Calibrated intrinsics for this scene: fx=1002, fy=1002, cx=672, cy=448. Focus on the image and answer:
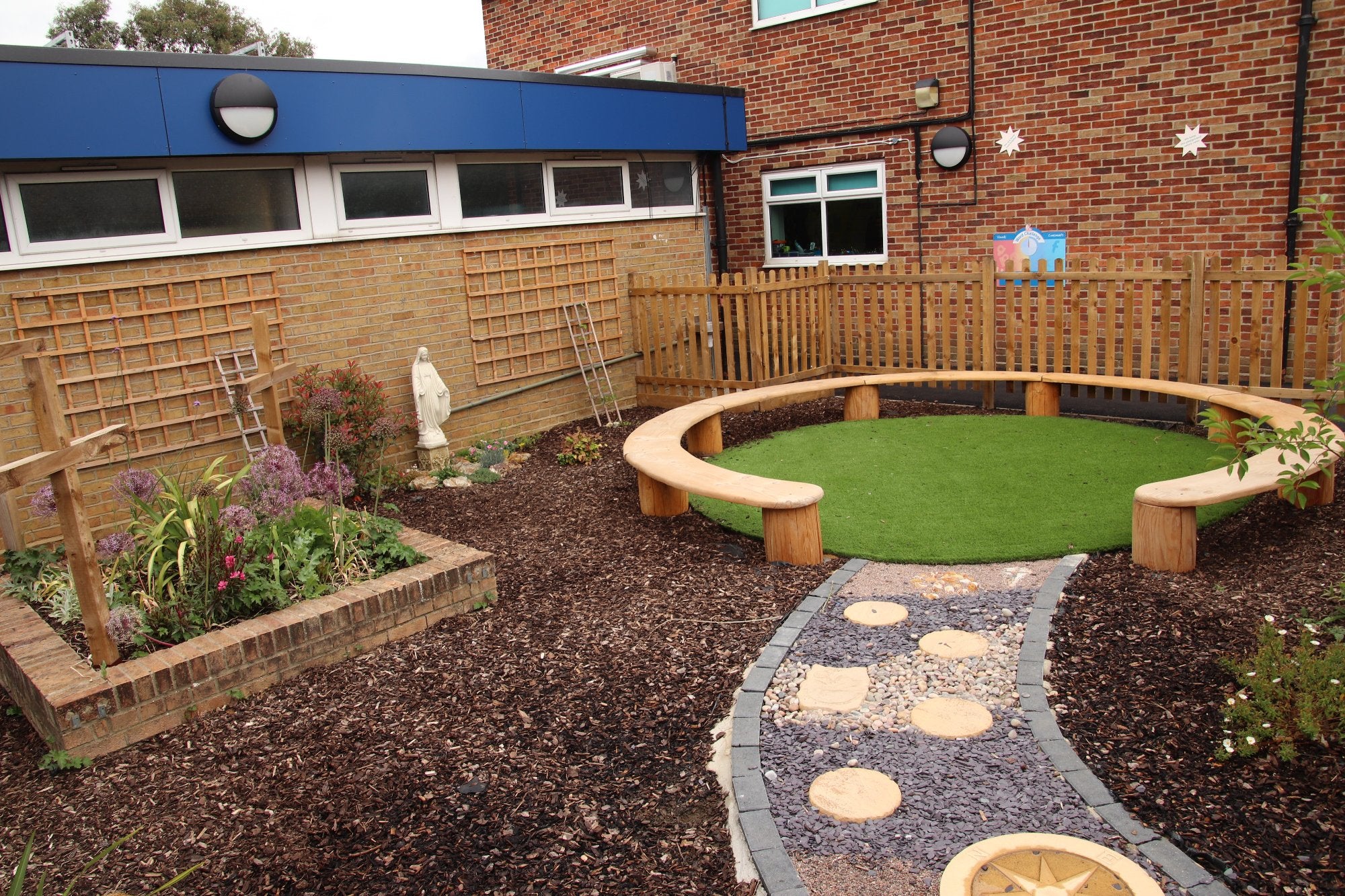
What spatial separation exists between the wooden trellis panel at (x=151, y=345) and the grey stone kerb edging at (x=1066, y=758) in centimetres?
572

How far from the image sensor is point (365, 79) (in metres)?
→ 7.84

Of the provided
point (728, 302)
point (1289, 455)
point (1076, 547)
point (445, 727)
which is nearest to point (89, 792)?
point (445, 727)

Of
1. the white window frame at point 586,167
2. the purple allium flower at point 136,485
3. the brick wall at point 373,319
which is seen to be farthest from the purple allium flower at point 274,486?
the white window frame at point 586,167

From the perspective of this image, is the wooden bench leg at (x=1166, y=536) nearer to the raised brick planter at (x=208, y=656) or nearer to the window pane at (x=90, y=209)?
the raised brick planter at (x=208, y=656)

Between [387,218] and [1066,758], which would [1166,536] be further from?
[387,218]

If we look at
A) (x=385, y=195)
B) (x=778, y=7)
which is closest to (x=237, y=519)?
(x=385, y=195)

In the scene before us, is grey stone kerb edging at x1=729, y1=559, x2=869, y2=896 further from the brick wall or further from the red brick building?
the red brick building

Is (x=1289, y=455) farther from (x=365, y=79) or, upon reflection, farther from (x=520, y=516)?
(x=365, y=79)

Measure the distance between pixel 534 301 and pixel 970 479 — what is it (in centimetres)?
455

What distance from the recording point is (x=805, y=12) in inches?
467

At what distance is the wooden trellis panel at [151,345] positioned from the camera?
659cm

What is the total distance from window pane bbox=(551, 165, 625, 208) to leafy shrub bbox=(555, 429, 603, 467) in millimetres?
2595

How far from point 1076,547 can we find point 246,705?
4144 millimetres

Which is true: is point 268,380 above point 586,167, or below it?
below
